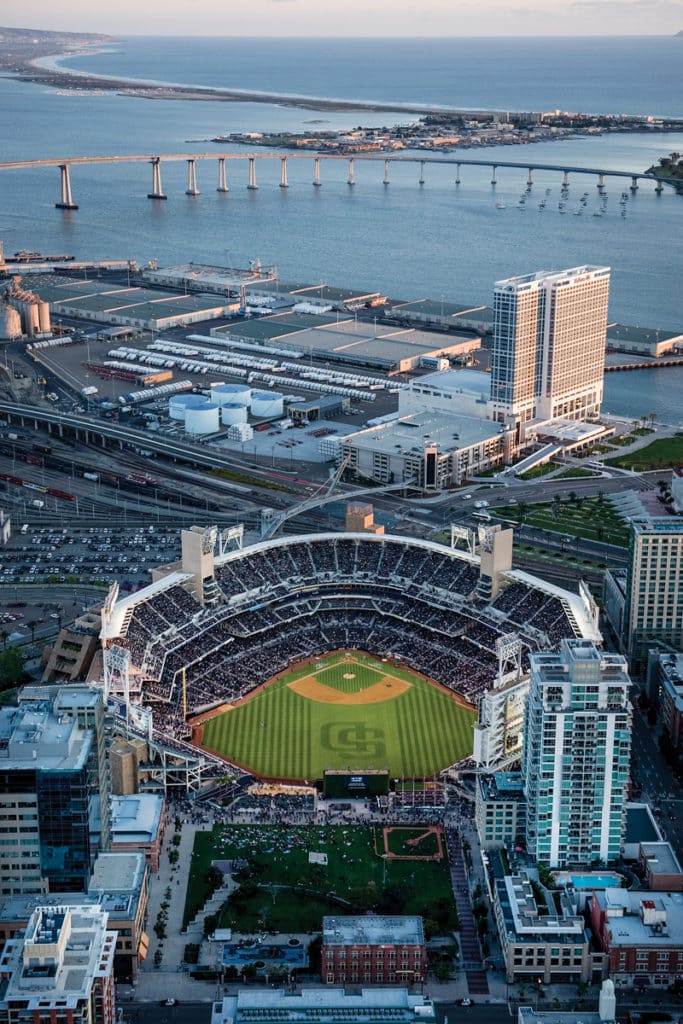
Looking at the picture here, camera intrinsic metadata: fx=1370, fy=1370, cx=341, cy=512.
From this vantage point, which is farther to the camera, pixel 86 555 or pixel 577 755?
pixel 86 555

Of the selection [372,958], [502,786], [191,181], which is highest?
[191,181]

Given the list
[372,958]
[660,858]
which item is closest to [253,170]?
[660,858]

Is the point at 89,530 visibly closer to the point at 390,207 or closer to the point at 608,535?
the point at 608,535

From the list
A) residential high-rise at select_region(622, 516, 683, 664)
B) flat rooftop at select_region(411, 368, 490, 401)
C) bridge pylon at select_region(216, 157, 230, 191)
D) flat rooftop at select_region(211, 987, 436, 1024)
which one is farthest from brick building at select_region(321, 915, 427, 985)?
bridge pylon at select_region(216, 157, 230, 191)

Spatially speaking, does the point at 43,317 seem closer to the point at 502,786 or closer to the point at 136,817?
the point at 136,817

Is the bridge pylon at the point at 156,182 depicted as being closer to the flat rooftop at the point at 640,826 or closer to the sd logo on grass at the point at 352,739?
the sd logo on grass at the point at 352,739

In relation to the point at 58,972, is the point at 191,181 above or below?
above

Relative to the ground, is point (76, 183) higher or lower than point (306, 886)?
higher

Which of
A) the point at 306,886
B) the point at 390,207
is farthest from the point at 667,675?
the point at 390,207
